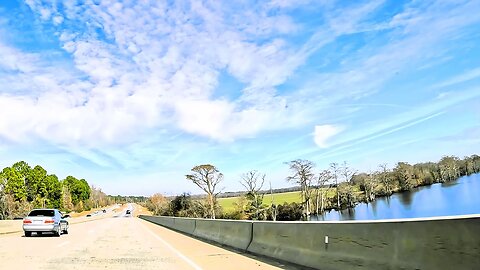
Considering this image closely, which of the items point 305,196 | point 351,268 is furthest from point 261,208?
point 351,268

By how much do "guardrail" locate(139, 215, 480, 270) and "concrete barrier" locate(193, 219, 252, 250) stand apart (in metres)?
1.63

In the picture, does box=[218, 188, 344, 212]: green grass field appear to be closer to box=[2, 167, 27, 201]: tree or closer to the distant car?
box=[2, 167, 27, 201]: tree

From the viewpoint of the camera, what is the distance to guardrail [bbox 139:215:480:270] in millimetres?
5418

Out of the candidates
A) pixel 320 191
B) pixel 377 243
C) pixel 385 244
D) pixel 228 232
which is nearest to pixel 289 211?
pixel 320 191

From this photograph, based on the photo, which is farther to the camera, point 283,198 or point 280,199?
point 283,198

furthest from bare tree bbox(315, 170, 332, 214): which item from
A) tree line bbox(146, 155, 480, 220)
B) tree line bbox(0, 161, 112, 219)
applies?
tree line bbox(0, 161, 112, 219)

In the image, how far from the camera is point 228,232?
18047mm

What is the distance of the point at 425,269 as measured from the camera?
5992 mm

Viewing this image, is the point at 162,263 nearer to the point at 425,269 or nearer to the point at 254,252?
Result: the point at 254,252

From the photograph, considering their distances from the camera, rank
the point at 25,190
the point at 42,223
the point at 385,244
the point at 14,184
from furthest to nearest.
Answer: the point at 25,190
the point at 14,184
the point at 42,223
the point at 385,244

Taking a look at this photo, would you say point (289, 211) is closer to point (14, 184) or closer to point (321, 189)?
point (321, 189)

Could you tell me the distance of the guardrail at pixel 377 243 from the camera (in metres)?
5.42

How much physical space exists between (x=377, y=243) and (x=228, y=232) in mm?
11365

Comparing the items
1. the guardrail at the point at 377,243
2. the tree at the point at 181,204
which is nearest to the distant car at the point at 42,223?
the guardrail at the point at 377,243
